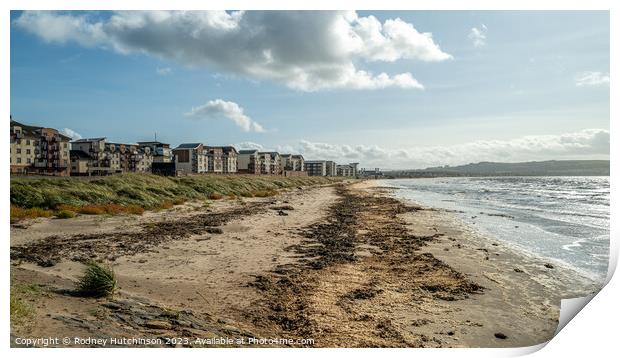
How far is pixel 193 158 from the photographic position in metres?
77.5

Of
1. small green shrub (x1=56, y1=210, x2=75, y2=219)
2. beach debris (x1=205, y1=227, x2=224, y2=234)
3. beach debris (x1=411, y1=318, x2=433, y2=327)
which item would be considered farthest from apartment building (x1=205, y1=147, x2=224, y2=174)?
beach debris (x1=411, y1=318, x2=433, y2=327)

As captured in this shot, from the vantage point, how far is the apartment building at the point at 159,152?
83.9 m

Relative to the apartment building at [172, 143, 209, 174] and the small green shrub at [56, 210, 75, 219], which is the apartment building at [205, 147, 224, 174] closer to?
the apartment building at [172, 143, 209, 174]

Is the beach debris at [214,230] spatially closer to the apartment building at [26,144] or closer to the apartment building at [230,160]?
the apartment building at [26,144]

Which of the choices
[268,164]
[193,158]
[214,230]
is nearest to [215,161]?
[193,158]

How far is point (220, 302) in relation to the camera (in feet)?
24.3

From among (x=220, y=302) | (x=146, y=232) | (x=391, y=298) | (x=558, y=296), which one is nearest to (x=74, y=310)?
(x=220, y=302)

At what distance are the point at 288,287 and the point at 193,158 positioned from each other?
7346 cm

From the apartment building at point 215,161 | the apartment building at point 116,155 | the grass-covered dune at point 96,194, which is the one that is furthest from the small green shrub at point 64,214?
the apartment building at point 215,161

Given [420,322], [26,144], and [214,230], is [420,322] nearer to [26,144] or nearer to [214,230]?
[214,230]

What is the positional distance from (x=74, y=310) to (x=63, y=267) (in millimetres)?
3637

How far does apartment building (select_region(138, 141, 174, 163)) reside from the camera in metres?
83.9

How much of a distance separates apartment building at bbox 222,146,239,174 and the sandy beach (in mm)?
60227

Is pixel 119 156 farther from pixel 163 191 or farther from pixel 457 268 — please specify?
pixel 457 268
